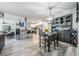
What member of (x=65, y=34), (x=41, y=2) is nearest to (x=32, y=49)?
(x=65, y=34)

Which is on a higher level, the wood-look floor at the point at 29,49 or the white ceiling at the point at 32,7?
the white ceiling at the point at 32,7

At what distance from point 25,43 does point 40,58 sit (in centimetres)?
47

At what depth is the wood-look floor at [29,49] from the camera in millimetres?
2217

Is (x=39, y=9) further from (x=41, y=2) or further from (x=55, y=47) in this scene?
(x=55, y=47)

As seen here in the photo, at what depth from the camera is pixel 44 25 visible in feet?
7.62

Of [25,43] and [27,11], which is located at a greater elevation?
[27,11]

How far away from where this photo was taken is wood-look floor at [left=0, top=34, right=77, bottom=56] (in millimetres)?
2217

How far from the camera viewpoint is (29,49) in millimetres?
2266

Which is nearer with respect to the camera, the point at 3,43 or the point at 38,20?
the point at 3,43

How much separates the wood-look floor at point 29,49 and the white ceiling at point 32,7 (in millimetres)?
562

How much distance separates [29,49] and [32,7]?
0.92 metres

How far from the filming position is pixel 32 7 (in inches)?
87.5

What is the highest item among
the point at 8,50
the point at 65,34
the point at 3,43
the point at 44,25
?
the point at 44,25

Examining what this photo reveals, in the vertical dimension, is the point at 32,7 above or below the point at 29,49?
above
